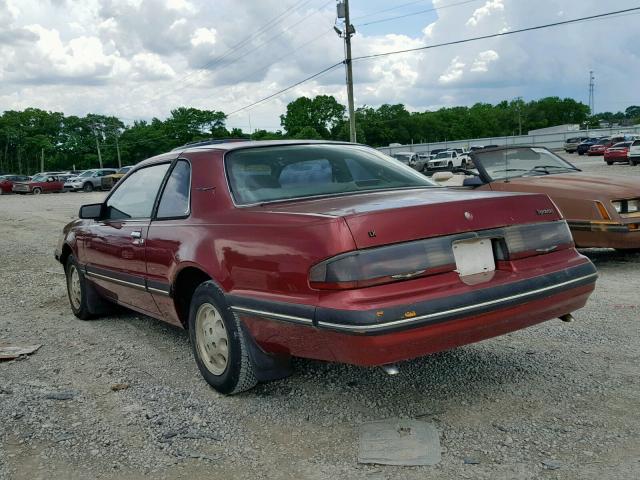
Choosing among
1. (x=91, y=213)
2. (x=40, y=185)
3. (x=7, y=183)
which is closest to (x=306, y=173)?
(x=91, y=213)

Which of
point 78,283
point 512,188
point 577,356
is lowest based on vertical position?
point 577,356

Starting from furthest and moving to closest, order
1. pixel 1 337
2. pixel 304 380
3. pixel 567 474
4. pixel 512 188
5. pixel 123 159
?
pixel 123 159, pixel 512 188, pixel 1 337, pixel 304 380, pixel 567 474

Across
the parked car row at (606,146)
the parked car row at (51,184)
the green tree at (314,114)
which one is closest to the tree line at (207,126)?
the green tree at (314,114)

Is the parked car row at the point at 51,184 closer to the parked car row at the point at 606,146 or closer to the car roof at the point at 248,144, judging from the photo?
the parked car row at the point at 606,146

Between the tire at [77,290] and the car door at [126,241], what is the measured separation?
25cm

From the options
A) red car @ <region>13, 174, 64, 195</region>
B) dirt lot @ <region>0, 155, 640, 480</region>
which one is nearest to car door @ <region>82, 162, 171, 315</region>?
dirt lot @ <region>0, 155, 640, 480</region>

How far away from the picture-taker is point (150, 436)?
3.15 meters

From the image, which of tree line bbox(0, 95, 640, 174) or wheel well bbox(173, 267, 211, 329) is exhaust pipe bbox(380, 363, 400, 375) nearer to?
wheel well bbox(173, 267, 211, 329)

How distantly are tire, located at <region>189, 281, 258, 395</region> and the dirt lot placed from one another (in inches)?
4.8

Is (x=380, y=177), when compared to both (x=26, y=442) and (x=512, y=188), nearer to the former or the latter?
(x=26, y=442)

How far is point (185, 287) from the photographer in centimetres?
399

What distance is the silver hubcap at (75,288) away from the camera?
5676 mm

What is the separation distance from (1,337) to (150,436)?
278 cm

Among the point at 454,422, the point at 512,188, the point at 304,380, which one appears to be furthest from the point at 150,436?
the point at 512,188
